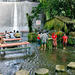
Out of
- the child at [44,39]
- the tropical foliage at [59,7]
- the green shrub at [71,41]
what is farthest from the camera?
the tropical foliage at [59,7]

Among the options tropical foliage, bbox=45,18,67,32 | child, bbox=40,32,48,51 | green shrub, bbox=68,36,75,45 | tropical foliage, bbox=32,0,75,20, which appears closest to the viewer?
child, bbox=40,32,48,51

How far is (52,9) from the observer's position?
1784cm

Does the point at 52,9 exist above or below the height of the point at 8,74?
above

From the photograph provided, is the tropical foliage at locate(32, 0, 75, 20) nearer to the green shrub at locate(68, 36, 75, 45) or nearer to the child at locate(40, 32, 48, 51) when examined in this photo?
the green shrub at locate(68, 36, 75, 45)

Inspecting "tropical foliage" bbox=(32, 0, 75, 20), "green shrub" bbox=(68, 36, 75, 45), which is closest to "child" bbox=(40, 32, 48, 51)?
"green shrub" bbox=(68, 36, 75, 45)

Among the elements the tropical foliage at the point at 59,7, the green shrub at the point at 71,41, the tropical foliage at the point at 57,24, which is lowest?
the green shrub at the point at 71,41

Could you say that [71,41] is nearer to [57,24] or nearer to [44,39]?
[57,24]

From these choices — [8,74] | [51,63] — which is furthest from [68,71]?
[8,74]

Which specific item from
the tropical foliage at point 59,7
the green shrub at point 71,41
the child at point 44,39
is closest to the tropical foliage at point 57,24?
the green shrub at point 71,41

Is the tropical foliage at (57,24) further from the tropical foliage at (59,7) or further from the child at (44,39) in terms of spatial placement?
the tropical foliage at (59,7)

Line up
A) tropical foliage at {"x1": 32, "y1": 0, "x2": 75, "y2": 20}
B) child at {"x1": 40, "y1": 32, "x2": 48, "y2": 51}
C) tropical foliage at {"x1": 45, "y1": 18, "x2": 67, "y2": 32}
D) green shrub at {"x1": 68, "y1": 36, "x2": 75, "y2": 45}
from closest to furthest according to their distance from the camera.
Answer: child at {"x1": 40, "y1": 32, "x2": 48, "y2": 51}, green shrub at {"x1": 68, "y1": 36, "x2": 75, "y2": 45}, tropical foliage at {"x1": 45, "y1": 18, "x2": 67, "y2": 32}, tropical foliage at {"x1": 32, "y1": 0, "x2": 75, "y2": 20}

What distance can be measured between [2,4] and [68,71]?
72.5ft

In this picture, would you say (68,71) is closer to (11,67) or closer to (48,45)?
(11,67)

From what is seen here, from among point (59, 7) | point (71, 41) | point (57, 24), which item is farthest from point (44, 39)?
point (59, 7)
